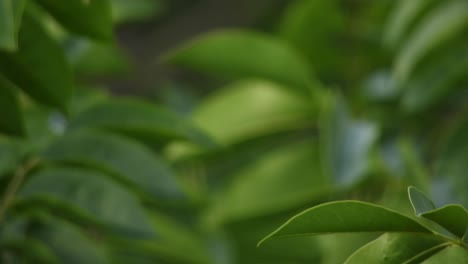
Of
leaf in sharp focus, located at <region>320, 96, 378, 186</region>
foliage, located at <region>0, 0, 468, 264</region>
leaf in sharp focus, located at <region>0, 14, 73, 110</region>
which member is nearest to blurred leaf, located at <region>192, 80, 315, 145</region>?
foliage, located at <region>0, 0, 468, 264</region>

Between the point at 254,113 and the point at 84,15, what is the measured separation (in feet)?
2.00

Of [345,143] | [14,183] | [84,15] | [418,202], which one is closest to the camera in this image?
[418,202]

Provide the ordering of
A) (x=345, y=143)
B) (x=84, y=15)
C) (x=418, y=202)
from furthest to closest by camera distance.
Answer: (x=345, y=143) < (x=84, y=15) < (x=418, y=202)

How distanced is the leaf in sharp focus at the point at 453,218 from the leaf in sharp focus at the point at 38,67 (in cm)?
39

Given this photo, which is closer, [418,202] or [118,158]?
[418,202]

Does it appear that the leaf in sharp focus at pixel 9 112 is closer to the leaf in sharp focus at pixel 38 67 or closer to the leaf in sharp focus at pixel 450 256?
the leaf in sharp focus at pixel 38 67

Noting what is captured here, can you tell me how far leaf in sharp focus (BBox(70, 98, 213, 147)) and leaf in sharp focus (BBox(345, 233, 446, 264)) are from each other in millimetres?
366

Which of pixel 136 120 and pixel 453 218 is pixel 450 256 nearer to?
pixel 453 218

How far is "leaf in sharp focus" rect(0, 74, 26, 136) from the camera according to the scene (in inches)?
33.0

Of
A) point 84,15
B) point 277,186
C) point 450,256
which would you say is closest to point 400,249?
point 450,256

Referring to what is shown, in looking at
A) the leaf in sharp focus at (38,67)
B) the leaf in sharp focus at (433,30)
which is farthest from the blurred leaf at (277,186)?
the leaf in sharp focus at (38,67)

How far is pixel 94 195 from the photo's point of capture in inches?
34.6

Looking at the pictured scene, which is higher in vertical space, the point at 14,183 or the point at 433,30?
the point at 433,30

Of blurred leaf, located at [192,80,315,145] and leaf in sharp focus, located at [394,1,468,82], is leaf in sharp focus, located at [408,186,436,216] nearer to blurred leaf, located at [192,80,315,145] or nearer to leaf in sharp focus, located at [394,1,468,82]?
leaf in sharp focus, located at [394,1,468,82]
